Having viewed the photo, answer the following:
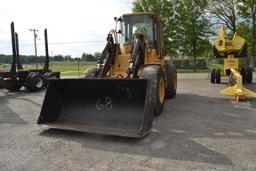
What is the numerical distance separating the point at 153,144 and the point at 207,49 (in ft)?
91.8

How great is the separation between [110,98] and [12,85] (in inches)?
335

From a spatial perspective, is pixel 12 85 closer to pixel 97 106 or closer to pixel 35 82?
pixel 35 82

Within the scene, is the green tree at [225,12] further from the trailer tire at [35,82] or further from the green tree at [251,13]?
the trailer tire at [35,82]

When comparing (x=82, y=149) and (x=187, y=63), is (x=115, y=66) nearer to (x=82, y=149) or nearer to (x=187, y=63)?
(x=82, y=149)

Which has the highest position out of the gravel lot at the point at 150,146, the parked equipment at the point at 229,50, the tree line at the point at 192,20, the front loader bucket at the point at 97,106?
the tree line at the point at 192,20

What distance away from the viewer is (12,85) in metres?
12.8

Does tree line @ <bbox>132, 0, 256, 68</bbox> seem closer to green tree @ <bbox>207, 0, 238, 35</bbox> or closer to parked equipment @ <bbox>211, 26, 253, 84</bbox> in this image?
green tree @ <bbox>207, 0, 238, 35</bbox>

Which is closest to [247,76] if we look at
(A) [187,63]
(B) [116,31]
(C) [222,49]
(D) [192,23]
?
(C) [222,49]

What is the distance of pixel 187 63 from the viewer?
36.2 m

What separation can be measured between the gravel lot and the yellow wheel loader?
210mm

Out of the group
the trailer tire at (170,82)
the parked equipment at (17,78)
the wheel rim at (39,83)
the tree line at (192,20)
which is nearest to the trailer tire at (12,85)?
the parked equipment at (17,78)

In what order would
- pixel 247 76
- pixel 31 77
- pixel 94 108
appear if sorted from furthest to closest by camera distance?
pixel 247 76 → pixel 31 77 → pixel 94 108

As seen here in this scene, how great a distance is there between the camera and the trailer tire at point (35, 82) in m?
12.6

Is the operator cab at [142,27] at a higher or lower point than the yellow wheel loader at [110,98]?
higher
